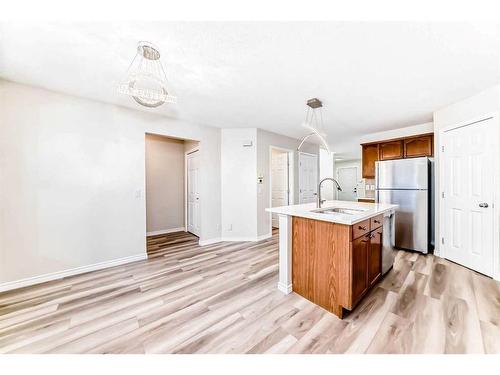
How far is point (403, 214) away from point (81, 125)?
5.25 m

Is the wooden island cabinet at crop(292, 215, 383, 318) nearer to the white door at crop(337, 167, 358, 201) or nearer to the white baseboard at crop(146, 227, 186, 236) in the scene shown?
the white baseboard at crop(146, 227, 186, 236)

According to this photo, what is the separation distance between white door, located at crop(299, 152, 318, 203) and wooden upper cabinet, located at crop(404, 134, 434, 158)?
218 centimetres

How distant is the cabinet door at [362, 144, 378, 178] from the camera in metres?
4.11

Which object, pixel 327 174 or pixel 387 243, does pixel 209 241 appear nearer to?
pixel 387 243

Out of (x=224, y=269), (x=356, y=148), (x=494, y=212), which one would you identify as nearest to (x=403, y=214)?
(x=494, y=212)

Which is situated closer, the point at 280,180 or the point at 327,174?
the point at 280,180

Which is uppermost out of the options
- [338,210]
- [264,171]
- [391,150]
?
[391,150]

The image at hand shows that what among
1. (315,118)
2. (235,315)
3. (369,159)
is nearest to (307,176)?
(369,159)

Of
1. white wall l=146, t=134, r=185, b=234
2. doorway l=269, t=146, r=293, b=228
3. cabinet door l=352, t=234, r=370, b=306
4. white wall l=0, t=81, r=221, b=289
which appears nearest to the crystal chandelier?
white wall l=0, t=81, r=221, b=289

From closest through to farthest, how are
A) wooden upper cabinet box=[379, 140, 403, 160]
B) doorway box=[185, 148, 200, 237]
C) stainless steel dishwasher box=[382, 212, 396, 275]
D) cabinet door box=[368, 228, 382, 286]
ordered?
cabinet door box=[368, 228, 382, 286]
stainless steel dishwasher box=[382, 212, 396, 275]
wooden upper cabinet box=[379, 140, 403, 160]
doorway box=[185, 148, 200, 237]

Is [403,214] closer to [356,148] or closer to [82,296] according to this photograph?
[356,148]


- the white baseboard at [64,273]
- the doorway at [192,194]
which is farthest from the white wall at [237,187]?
the white baseboard at [64,273]

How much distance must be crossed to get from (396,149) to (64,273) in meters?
5.72

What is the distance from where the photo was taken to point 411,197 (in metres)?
3.33
